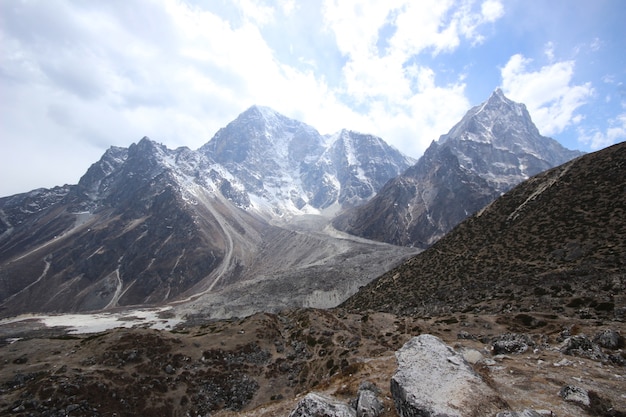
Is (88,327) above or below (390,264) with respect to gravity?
below

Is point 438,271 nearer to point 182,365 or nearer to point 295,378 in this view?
point 295,378

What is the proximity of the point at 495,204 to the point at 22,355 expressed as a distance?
11019cm

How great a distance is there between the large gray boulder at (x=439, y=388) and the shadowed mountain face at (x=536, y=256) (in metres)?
33.5

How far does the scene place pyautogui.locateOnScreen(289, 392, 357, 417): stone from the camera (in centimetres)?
1650

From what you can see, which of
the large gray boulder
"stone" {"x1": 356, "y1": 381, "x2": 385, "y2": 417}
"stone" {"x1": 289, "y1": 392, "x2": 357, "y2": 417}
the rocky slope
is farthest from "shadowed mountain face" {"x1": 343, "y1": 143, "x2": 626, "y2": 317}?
"stone" {"x1": 289, "y1": 392, "x2": 357, "y2": 417}

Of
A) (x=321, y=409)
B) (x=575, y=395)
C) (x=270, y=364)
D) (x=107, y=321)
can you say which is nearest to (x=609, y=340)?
(x=575, y=395)

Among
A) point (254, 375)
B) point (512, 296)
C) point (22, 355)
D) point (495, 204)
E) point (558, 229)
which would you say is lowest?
point (254, 375)

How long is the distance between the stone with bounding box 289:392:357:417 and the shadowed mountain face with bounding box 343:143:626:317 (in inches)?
1518

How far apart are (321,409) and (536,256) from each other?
61.0 m

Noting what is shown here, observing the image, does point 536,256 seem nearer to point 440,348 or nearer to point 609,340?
point 609,340

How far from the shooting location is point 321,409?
1670 centimetres

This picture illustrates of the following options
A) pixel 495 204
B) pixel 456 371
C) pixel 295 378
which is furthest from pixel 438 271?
pixel 456 371

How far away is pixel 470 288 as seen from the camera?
63688mm

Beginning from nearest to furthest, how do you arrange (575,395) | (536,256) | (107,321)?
(575,395) → (536,256) → (107,321)
